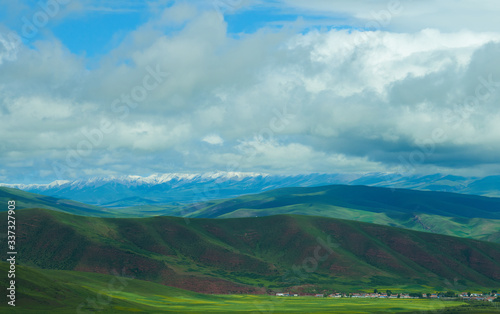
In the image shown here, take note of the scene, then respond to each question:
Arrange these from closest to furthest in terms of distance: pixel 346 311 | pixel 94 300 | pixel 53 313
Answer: pixel 53 313, pixel 94 300, pixel 346 311

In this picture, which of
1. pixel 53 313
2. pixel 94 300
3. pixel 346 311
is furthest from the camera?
pixel 346 311

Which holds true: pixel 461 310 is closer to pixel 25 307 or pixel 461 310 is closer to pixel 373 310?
pixel 373 310

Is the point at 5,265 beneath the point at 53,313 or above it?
above

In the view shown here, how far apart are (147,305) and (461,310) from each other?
407ft

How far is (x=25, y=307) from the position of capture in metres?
148

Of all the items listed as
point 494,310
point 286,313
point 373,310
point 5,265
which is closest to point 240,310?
point 286,313

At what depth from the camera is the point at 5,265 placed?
167375mm

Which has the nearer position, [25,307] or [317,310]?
[25,307]

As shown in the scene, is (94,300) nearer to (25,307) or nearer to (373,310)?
(25,307)

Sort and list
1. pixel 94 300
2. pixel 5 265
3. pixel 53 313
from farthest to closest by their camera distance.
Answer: pixel 94 300, pixel 5 265, pixel 53 313

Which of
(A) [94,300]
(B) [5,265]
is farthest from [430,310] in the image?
(B) [5,265]

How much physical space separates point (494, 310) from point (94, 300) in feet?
514

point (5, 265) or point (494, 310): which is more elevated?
point (5, 265)

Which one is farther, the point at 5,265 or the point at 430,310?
the point at 430,310
